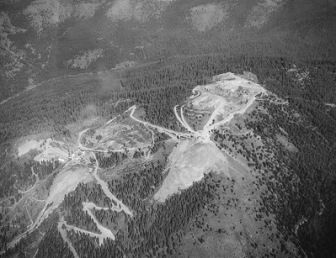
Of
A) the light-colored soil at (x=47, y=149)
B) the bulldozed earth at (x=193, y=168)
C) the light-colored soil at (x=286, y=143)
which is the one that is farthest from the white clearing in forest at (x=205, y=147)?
the light-colored soil at (x=47, y=149)

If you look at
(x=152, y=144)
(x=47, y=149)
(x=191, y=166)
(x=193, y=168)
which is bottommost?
(x=152, y=144)

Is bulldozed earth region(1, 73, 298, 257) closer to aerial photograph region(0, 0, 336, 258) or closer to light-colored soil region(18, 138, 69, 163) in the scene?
aerial photograph region(0, 0, 336, 258)

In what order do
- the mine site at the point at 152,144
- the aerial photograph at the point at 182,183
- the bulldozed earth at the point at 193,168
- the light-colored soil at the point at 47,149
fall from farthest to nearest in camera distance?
the light-colored soil at the point at 47,149, the mine site at the point at 152,144, the aerial photograph at the point at 182,183, the bulldozed earth at the point at 193,168

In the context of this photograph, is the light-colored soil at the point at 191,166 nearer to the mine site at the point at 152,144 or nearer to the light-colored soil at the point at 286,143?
the mine site at the point at 152,144

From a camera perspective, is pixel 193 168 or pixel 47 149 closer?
pixel 193 168

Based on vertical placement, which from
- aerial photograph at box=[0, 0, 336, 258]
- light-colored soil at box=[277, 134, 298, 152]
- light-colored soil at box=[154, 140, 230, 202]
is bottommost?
light-colored soil at box=[277, 134, 298, 152]

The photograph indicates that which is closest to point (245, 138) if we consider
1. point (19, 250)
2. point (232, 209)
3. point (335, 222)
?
point (232, 209)

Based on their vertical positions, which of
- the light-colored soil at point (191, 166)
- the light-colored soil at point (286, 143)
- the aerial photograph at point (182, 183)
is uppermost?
the light-colored soil at point (191, 166)

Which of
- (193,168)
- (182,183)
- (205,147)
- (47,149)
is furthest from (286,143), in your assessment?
(47,149)

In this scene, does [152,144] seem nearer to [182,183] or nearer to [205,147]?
[205,147]

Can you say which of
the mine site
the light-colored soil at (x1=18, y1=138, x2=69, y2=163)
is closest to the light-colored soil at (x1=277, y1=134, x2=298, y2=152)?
the mine site

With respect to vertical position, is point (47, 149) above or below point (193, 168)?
below
